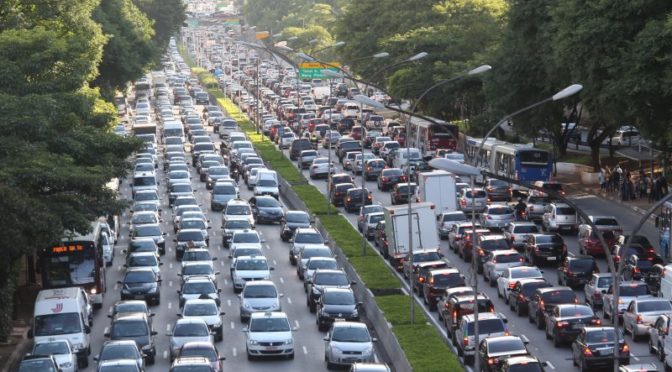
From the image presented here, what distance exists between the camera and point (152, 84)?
187m

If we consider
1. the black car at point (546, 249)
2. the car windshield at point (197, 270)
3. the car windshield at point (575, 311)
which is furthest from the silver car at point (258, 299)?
the black car at point (546, 249)

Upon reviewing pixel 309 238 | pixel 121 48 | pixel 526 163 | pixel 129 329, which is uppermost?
pixel 121 48

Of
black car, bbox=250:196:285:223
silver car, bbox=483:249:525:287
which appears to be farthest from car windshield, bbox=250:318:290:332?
black car, bbox=250:196:285:223

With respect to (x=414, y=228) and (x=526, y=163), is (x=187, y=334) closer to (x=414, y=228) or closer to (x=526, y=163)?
(x=414, y=228)

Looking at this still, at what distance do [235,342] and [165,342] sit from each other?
2169 millimetres

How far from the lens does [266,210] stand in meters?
75.4

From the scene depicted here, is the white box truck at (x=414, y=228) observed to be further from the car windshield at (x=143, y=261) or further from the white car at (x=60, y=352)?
the white car at (x=60, y=352)

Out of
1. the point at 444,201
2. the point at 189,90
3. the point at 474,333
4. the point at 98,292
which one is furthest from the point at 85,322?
the point at 189,90

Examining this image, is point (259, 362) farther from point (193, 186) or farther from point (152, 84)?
point (152, 84)

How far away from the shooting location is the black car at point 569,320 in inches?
1845

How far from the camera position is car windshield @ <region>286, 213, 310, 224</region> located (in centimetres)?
7056

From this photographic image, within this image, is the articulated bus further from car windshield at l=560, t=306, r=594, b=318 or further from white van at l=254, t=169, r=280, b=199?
car windshield at l=560, t=306, r=594, b=318

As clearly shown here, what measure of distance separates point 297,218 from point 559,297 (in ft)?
75.6

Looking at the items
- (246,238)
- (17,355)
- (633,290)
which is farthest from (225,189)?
(633,290)
